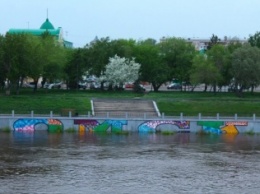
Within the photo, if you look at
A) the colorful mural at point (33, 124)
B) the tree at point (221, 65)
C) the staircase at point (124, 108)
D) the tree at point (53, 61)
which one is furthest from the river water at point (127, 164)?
the tree at point (53, 61)

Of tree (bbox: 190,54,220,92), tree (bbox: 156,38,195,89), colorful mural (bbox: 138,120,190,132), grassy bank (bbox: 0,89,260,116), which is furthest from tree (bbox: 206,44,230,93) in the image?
colorful mural (bbox: 138,120,190,132)

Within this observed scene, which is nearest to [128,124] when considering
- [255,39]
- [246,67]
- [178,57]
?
[246,67]

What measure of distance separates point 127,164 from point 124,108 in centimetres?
2352

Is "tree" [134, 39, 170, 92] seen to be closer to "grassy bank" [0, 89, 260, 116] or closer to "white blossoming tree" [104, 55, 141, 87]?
"white blossoming tree" [104, 55, 141, 87]

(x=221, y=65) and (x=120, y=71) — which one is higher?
(x=221, y=65)

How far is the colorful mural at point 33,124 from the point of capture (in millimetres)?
50938

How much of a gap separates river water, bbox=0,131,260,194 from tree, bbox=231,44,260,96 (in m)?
18.1

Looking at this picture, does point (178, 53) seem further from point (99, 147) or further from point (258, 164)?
point (258, 164)

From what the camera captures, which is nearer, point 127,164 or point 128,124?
point 127,164

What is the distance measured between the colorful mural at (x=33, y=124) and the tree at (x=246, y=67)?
76.7ft

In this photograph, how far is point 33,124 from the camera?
5106 centimetres

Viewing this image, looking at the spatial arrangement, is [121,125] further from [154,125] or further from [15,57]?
[15,57]

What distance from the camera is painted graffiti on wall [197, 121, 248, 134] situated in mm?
51625

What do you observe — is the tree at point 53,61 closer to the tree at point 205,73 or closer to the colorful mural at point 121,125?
the tree at point 205,73
